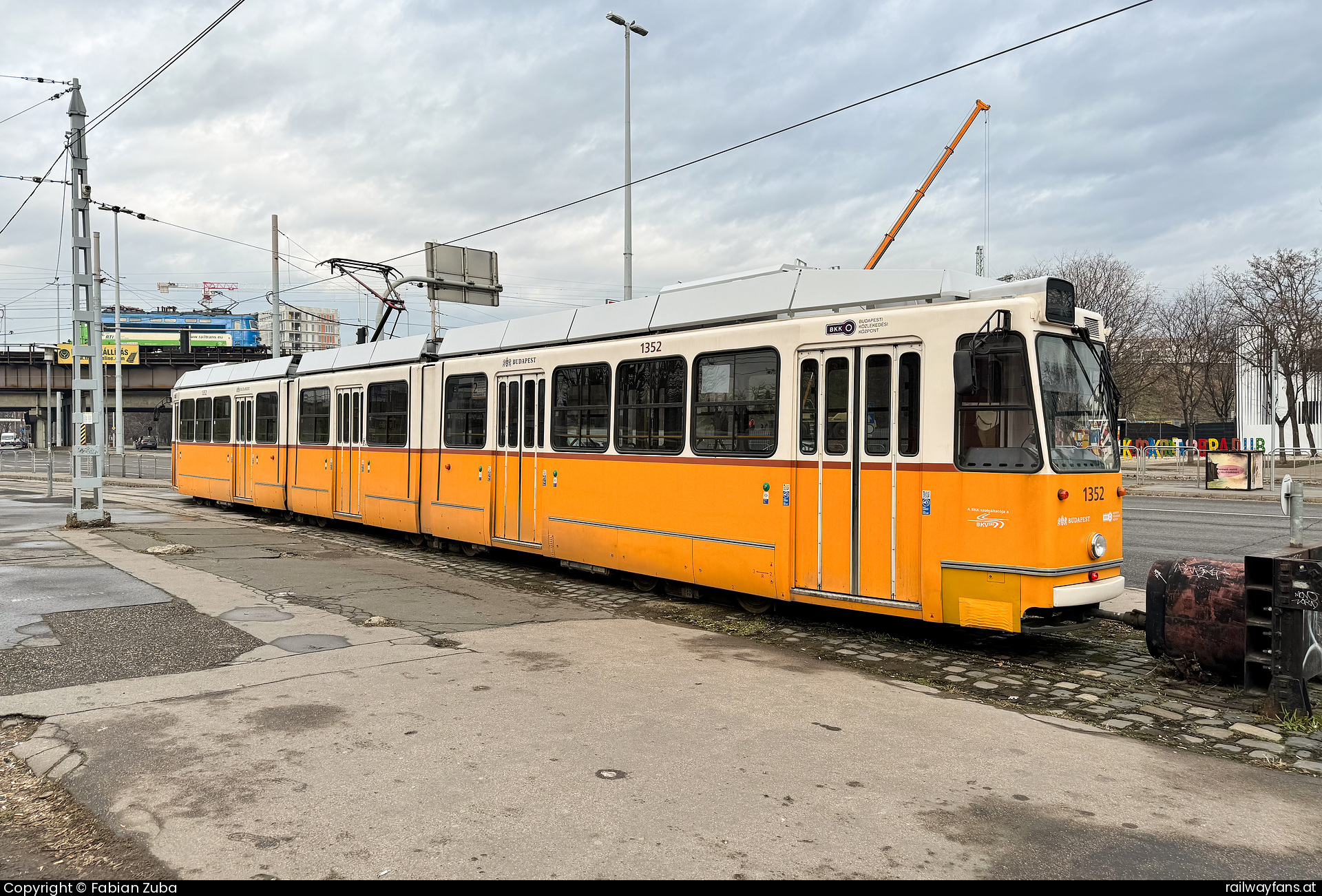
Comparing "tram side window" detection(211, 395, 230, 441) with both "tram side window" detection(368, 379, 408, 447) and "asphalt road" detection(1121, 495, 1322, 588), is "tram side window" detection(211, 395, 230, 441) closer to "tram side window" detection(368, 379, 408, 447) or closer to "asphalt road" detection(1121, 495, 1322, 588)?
"tram side window" detection(368, 379, 408, 447)

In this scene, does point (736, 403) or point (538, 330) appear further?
point (538, 330)

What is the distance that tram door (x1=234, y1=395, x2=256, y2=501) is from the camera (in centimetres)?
2100

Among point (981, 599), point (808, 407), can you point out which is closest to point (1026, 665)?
point (981, 599)

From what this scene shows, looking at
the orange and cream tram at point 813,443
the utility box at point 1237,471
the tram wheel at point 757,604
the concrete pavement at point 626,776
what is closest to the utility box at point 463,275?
the orange and cream tram at point 813,443

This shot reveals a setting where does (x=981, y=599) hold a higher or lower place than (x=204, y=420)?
lower

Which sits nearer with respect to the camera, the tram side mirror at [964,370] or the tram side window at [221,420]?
the tram side mirror at [964,370]

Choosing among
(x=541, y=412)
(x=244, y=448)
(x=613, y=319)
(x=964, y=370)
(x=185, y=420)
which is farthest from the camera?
→ (x=185, y=420)

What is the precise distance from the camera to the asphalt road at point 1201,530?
1377cm

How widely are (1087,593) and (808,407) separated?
9.50 feet

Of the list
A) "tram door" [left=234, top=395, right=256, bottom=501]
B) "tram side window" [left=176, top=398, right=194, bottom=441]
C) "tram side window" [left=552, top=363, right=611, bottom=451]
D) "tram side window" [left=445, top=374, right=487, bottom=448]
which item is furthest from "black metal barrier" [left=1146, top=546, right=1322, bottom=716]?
"tram side window" [left=176, top=398, right=194, bottom=441]

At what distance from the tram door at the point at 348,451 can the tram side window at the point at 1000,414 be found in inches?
471

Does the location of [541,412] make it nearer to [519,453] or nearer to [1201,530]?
[519,453]

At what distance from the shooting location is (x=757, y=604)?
32.1 ft

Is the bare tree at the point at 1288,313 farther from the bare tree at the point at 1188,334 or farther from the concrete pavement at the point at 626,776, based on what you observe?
the concrete pavement at the point at 626,776
